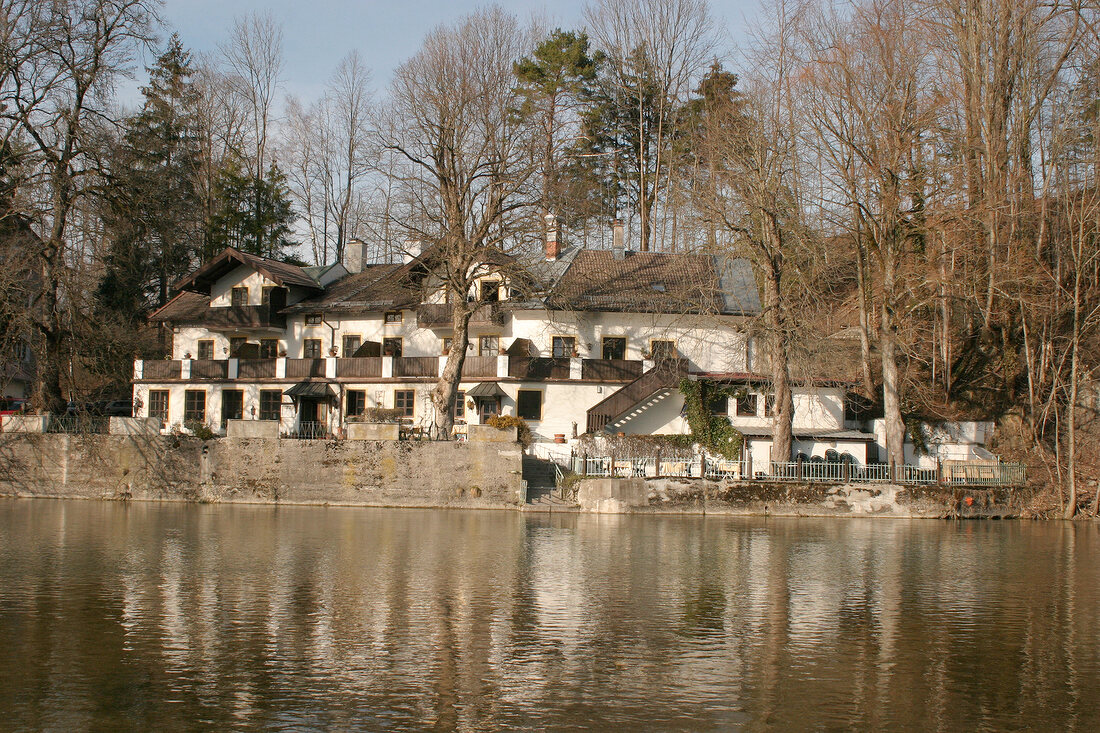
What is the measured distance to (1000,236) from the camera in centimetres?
3045

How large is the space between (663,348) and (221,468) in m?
16.6

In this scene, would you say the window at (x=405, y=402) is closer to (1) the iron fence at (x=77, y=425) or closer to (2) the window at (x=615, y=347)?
(2) the window at (x=615, y=347)

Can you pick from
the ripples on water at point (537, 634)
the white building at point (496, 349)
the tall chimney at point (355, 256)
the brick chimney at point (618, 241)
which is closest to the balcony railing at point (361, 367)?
the white building at point (496, 349)

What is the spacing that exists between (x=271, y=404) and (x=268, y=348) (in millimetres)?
3420

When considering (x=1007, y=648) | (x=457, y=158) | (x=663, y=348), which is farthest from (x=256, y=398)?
(x=1007, y=648)

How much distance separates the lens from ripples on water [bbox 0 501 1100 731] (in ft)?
26.6

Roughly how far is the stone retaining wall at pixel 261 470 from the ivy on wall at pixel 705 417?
26.4 ft

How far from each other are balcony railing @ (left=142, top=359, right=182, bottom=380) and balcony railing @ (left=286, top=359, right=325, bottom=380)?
204 inches

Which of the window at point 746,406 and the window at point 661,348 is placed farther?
the window at point 661,348

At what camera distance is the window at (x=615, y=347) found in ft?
121

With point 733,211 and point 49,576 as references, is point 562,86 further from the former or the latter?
point 49,576

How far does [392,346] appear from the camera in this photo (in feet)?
127

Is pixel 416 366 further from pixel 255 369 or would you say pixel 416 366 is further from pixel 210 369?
pixel 210 369

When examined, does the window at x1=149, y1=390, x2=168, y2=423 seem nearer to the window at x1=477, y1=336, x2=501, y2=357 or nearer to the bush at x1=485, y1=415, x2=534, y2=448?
the window at x1=477, y1=336, x2=501, y2=357
